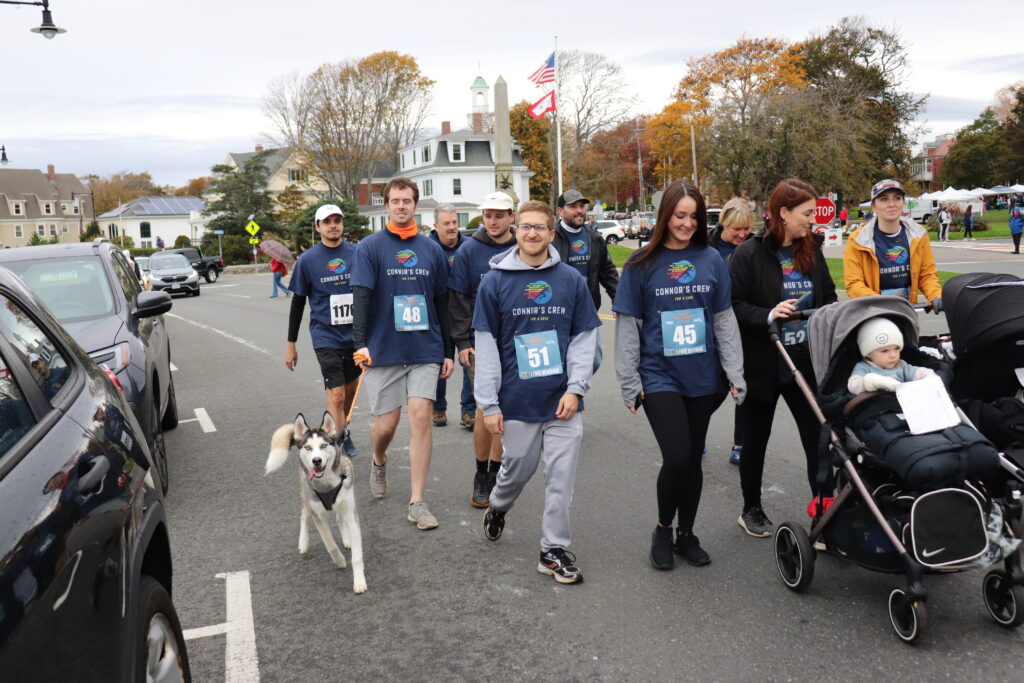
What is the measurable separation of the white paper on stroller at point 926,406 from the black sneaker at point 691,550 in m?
1.38

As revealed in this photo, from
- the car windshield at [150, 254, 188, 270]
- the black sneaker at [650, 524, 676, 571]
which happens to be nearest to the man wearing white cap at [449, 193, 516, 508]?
the black sneaker at [650, 524, 676, 571]

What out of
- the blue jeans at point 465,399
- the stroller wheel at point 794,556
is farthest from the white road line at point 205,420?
the stroller wheel at point 794,556

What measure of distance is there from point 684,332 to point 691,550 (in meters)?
1.22

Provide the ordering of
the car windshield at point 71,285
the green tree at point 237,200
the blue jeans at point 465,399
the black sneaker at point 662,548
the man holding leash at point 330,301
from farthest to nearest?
the green tree at point 237,200 < the blue jeans at point 465,399 < the car windshield at point 71,285 < the man holding leash at point 330,301 < the black sneaker at point 662,548

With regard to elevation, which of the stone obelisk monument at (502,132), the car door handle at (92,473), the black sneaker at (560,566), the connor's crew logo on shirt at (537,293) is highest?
the stone obelisk monument at (502,132)

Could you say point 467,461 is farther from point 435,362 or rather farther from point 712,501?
point 712,501

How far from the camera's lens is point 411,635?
4043 mm

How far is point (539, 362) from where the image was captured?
14.9 ft

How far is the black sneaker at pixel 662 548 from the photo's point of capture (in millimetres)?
4703

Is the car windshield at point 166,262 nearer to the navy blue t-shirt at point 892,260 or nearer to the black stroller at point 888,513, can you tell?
the navy blue t-shirt at point 892,260

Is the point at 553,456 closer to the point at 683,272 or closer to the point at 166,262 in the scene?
the point at 683,272

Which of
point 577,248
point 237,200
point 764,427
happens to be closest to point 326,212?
point 577,248

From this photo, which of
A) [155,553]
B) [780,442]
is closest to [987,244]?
[780,442]

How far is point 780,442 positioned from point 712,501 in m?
1.73
